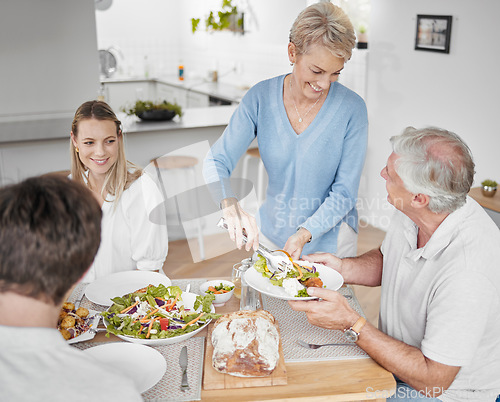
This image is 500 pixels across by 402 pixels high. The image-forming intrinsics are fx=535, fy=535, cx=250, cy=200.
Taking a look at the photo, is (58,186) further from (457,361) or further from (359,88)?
(359,88)

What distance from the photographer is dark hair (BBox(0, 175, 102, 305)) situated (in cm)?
92

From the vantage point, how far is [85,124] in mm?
2059

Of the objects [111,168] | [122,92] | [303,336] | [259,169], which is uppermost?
[111,168]

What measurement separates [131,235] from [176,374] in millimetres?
909

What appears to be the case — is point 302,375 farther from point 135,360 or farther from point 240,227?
point 240,227

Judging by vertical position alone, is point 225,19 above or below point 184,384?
above

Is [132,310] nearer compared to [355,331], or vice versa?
[355,331]

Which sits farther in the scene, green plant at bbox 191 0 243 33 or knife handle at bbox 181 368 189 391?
green plant at bbox 191 0 243 33

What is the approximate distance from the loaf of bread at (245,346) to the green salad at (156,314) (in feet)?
0.41

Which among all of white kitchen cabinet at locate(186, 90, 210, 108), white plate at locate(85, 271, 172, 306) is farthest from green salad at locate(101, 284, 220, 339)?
white kitchen cabinet at locate(186, 90, 210, 108)

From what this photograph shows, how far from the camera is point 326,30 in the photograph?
177cm

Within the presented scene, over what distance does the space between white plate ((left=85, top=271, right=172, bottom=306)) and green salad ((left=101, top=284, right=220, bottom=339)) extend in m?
0.11

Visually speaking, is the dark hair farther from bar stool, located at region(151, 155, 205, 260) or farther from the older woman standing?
bar stool, located at region(151, 155, 205, 260)

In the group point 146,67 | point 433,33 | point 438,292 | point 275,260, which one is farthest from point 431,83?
point 146,67
